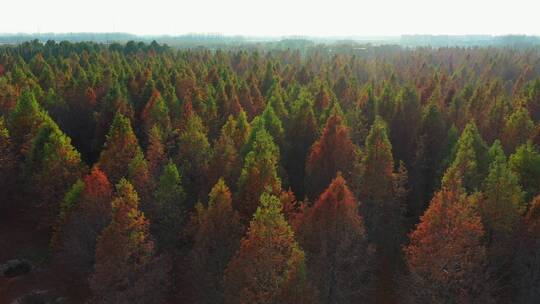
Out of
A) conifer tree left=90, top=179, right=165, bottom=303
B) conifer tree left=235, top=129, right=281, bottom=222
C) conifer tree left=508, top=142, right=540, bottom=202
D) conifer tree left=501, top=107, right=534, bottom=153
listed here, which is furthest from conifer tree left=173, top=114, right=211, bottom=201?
conifer tree left=501, top=107, right=534, bottom=153

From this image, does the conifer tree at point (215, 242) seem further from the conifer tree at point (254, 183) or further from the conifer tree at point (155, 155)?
the conifer tree at point (155, 155)

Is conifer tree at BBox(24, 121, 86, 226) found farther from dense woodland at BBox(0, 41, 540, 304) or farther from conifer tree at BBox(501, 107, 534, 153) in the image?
conifer tree at BBox(501, 107, 534, 153)

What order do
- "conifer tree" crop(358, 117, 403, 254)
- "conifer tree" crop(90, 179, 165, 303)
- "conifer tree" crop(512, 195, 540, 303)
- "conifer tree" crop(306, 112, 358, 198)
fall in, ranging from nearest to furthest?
"conifer tree" crop(90, 179, 165, 303) → "conifer tree" crop(512, 195, 540, 303) → "conifer tree" crop(358, 117, 403, 254) → "conifer tree" crop(306, 112, 358, 198)

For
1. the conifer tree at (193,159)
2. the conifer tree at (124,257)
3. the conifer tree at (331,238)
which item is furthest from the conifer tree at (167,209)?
the conifer tree at (331,238)

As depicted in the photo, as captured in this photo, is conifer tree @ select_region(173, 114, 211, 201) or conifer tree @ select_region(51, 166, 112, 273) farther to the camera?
conifer tree @ select_region(173, 114, 211, 201)

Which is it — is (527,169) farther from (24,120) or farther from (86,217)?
(24,120)

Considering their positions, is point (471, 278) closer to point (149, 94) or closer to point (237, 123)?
point (237, 123)

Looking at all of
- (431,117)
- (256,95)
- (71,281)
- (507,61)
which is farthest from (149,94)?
(507,61)

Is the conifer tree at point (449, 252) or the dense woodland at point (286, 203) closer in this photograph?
the conifer tree at point (449, 252)
